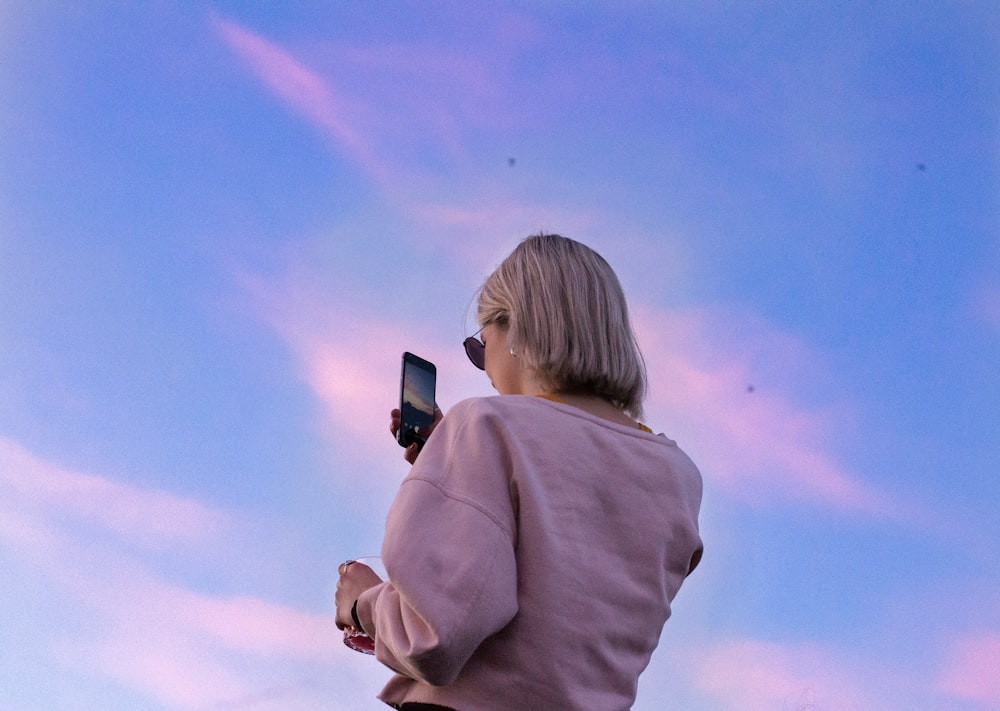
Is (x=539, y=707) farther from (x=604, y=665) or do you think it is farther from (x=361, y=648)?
(x=361, y=648)

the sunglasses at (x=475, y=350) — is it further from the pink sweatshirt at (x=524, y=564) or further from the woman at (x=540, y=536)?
the pink sweatshirt at (x=524, y=564)

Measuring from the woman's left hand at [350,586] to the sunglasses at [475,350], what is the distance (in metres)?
0.69

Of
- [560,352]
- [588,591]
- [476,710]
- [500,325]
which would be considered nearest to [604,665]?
[588,591]

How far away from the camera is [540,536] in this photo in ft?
7.56

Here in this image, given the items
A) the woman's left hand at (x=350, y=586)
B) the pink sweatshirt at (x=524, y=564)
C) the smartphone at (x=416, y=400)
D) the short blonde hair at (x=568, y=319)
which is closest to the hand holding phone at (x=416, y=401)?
the smartphone at (x=416, y=400)

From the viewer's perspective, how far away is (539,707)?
7.25 ft

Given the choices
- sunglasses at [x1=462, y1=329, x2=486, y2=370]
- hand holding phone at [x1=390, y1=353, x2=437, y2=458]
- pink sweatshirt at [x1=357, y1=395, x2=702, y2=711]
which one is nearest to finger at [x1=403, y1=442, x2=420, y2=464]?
hand holding phone at [x1=390, y1=353, x2=437, y2=458]

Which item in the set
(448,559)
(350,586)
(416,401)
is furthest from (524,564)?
(416,401)

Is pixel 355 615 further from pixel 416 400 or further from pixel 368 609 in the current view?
pixel 416 400

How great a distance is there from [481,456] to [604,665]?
0.53 meters

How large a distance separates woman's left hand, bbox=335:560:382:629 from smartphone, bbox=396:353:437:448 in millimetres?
483

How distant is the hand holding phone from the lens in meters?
3.00

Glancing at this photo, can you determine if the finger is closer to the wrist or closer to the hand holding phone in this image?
the hand holding phone

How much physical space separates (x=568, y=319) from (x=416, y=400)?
0.63 metres
